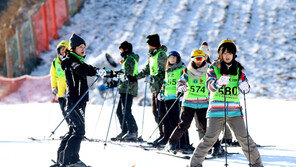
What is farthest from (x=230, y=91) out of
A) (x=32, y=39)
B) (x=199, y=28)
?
(x=32, y=39)

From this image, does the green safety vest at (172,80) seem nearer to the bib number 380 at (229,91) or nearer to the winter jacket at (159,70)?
the winter jacket at (159,70)

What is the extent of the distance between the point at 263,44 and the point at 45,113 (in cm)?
1196

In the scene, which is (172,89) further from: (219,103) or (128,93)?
(219,103)

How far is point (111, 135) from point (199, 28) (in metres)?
14.3

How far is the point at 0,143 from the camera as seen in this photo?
7270 mm

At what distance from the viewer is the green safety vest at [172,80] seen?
652cm

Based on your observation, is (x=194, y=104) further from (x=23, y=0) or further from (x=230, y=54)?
(x=23, y=0)

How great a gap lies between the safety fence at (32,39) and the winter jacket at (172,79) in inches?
612

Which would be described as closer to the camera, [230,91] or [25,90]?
[230,91]

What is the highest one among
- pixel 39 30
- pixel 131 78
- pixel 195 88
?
pixel 39 30

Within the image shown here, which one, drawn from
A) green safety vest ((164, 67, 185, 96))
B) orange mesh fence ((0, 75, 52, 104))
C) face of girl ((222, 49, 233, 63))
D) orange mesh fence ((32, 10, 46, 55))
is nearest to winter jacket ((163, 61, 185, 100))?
green safety vest ((164, 67, 185, 96))

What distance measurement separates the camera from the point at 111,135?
8.21 m

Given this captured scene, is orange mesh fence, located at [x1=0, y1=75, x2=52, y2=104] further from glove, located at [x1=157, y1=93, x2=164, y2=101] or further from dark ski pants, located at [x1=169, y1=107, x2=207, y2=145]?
dark ski pants, located at [x1=169, y1=107, x2=207, y2=145]

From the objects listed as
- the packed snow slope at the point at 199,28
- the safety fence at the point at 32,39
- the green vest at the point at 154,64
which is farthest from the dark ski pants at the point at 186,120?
the safety fence at the point at 32,39
